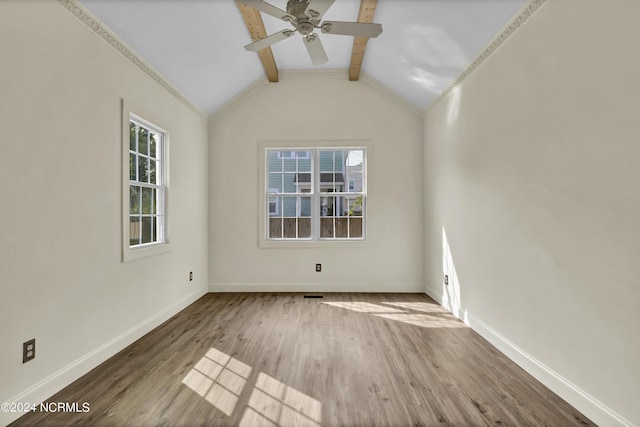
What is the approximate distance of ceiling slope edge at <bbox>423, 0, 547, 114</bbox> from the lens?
2237mm

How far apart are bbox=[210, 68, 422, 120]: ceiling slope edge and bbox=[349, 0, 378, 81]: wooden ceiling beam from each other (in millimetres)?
168

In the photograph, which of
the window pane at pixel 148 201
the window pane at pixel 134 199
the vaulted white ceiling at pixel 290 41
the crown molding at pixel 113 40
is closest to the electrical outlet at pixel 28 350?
the window pane at pixel 134 199

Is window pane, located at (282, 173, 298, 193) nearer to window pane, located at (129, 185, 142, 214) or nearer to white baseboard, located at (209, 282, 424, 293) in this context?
white baseboard, located at (209, 282, 424, 293)

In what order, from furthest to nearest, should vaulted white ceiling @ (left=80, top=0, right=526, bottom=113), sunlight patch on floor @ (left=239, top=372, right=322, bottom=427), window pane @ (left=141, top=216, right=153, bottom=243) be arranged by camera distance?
window pane @ (left=141, top=216, right=153, bottom=243)
vaulted white ceiling @ (left=80, top=0, right=526, bottom=113)
sunlight patch on floor @ (left=239, top=372, right=322, bottom=427)

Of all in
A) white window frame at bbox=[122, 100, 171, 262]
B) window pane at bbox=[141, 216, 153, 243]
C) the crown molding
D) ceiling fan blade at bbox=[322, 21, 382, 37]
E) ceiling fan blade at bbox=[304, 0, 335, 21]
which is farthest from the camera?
window pane at bbox=[141, 216, 153, 243]

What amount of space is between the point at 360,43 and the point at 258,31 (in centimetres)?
123

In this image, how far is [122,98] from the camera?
8.86 ft

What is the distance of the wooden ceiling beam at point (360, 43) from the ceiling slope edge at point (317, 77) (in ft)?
0.55

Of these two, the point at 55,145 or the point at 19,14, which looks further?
the point at 55,145

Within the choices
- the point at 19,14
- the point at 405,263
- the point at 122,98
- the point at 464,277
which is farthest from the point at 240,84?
the point at 464,277

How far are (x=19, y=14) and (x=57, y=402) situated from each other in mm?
2295

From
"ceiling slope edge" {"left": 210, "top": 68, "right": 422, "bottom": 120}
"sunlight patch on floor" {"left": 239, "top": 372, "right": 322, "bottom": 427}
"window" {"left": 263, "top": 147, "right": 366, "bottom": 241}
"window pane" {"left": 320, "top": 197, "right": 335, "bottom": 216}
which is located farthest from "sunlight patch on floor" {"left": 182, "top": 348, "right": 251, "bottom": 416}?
"ceiling slope edge" {"left": 210, "top": 68, "right": 422, "bottom": 120}

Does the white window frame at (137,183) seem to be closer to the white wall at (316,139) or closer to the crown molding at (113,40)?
the crown molding at (113,40)

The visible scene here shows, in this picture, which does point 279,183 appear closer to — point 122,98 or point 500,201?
point 122,98
